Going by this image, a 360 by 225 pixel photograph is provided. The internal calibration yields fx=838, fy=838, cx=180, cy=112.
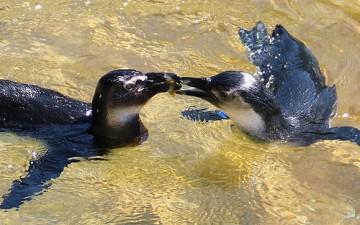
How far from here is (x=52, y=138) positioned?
18.6 feet

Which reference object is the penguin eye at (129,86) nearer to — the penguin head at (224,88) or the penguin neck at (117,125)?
the penguin neck at (117,125)

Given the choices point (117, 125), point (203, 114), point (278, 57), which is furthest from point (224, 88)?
point (278, 57)

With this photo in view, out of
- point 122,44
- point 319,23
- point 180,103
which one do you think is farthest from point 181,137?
point 319,23

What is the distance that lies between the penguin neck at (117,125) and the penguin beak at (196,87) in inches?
13.2

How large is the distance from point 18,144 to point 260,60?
228 centimetres

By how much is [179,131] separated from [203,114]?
27cm

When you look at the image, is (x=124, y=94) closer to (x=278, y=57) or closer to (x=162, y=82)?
(x=162, y=82)

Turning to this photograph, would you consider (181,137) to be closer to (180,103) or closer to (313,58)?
(180,103)

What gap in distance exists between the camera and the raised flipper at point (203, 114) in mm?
6281

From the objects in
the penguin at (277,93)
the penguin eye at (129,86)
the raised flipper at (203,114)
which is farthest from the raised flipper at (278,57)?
the penguin eye at (129,86)

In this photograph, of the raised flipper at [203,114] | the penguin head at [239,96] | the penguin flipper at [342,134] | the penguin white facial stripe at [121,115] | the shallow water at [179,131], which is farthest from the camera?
the raised flipper at [203,114]

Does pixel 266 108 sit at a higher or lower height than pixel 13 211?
higher

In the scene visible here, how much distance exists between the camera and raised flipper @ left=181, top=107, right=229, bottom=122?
6281mm

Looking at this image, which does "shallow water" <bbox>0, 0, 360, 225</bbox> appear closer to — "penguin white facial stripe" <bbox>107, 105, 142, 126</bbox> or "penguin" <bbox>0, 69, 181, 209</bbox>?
"penguin" <bbox>0, 69, 181, 209</bbox>
